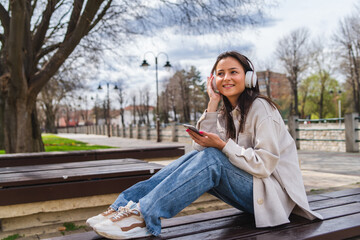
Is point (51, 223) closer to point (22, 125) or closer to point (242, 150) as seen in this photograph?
point (242, 150)

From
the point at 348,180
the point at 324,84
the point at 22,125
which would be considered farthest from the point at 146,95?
the point at 348,180

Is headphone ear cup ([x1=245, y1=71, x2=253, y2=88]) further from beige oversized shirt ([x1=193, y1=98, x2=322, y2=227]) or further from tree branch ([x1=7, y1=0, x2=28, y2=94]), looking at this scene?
tree branch ([x1=7, y1=0, x2=28, y2=94])

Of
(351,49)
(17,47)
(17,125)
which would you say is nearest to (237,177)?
(17,47)

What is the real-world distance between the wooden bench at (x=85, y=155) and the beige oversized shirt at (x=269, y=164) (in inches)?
203

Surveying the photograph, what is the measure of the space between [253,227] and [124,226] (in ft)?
2.57

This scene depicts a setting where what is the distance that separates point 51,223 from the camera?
394 centimetres

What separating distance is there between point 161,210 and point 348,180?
18.4 ft

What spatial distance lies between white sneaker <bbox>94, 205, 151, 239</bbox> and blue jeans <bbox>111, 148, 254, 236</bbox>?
0.05 meters

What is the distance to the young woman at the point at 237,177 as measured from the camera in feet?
6.43

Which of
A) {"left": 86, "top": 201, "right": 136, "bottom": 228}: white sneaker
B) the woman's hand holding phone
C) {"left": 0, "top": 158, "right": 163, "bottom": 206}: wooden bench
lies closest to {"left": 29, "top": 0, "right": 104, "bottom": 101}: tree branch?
{"left": 0, "top": 158, "right": 163, "bottom": 206}: wooden bench

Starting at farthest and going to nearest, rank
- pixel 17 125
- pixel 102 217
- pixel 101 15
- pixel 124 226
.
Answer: pixel 101 15
pixel 17 125
pixel 102 217
pixel 124 226

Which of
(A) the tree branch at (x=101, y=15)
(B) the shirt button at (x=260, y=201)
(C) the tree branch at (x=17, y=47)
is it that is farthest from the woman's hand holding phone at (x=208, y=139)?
(A) the tree branch at (x=101, y=15)

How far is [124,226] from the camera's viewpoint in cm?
191

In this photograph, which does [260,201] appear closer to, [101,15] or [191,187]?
[191,187]
